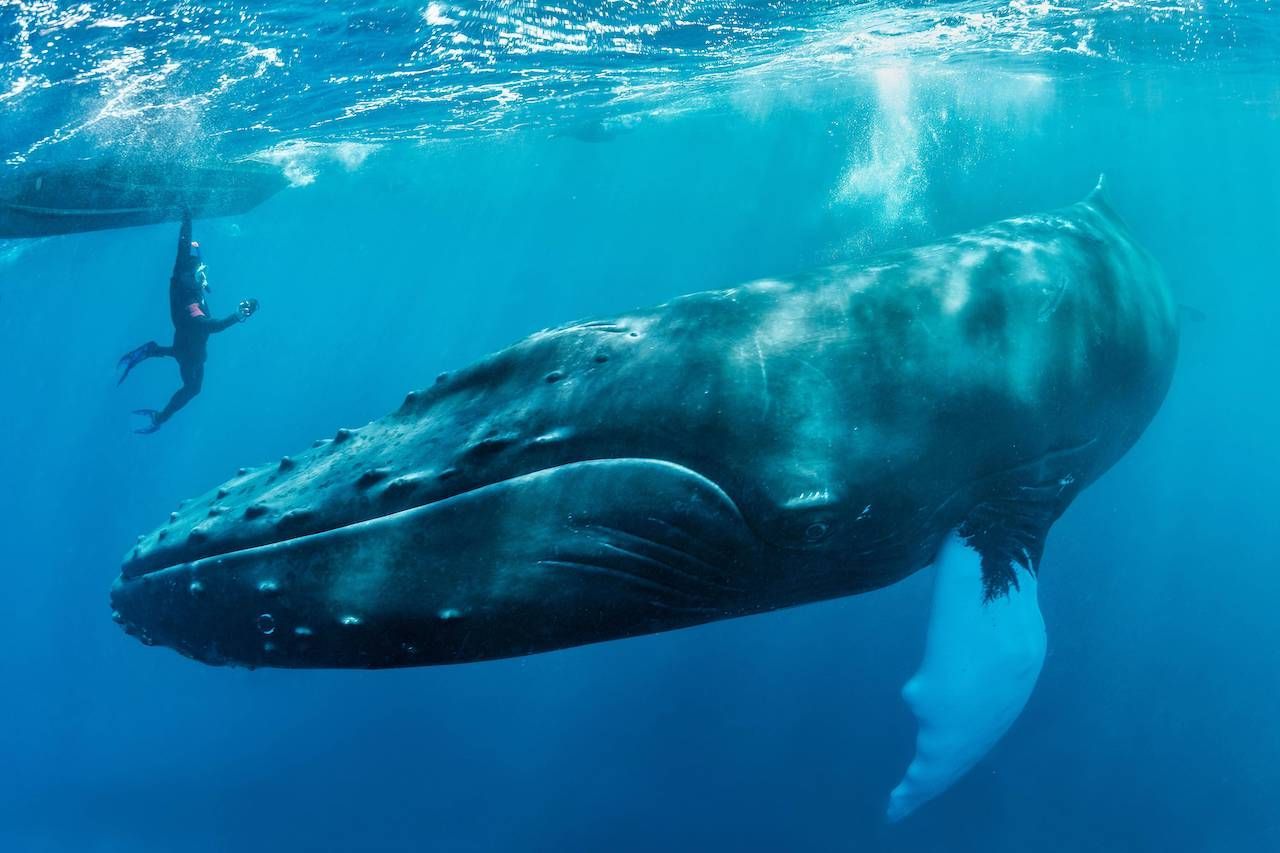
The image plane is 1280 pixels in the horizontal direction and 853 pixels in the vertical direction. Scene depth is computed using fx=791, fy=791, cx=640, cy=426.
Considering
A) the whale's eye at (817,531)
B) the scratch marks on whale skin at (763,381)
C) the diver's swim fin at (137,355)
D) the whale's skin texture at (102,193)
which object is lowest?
the diver's swim fin at (137,355)

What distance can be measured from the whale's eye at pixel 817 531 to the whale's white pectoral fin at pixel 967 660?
4.61 ft

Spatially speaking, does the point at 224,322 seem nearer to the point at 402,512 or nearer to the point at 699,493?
the point at 402,512

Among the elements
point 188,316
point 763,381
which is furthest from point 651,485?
point 188,316

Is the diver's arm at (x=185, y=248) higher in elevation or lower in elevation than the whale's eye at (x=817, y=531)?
lower

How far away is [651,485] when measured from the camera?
3389 millimetres

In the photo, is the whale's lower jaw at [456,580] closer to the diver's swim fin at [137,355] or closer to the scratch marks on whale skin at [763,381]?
the scratch marks on whale skin at [763,381]

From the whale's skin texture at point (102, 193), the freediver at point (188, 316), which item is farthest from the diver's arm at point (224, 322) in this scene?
the whale's skin texture at point (102, 193)

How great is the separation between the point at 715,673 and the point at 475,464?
17.6 metres

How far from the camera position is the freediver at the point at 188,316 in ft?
56.8

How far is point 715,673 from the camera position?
64.2 feet

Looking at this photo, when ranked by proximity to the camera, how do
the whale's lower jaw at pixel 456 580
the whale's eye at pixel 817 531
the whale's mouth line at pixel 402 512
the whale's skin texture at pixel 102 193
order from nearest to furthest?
the whale's lower jaw at pixel 456 580 < the whale's mouth line at pixel 402 512 < the whale's eye at pixel 817 531 < the whale's skin texture at pixel 102 193

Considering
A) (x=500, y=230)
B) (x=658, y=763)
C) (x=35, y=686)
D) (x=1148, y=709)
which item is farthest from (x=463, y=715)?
(x=500, y=230)

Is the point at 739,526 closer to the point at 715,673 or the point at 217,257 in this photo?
the point at 715,673

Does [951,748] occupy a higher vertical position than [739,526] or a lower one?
lower
